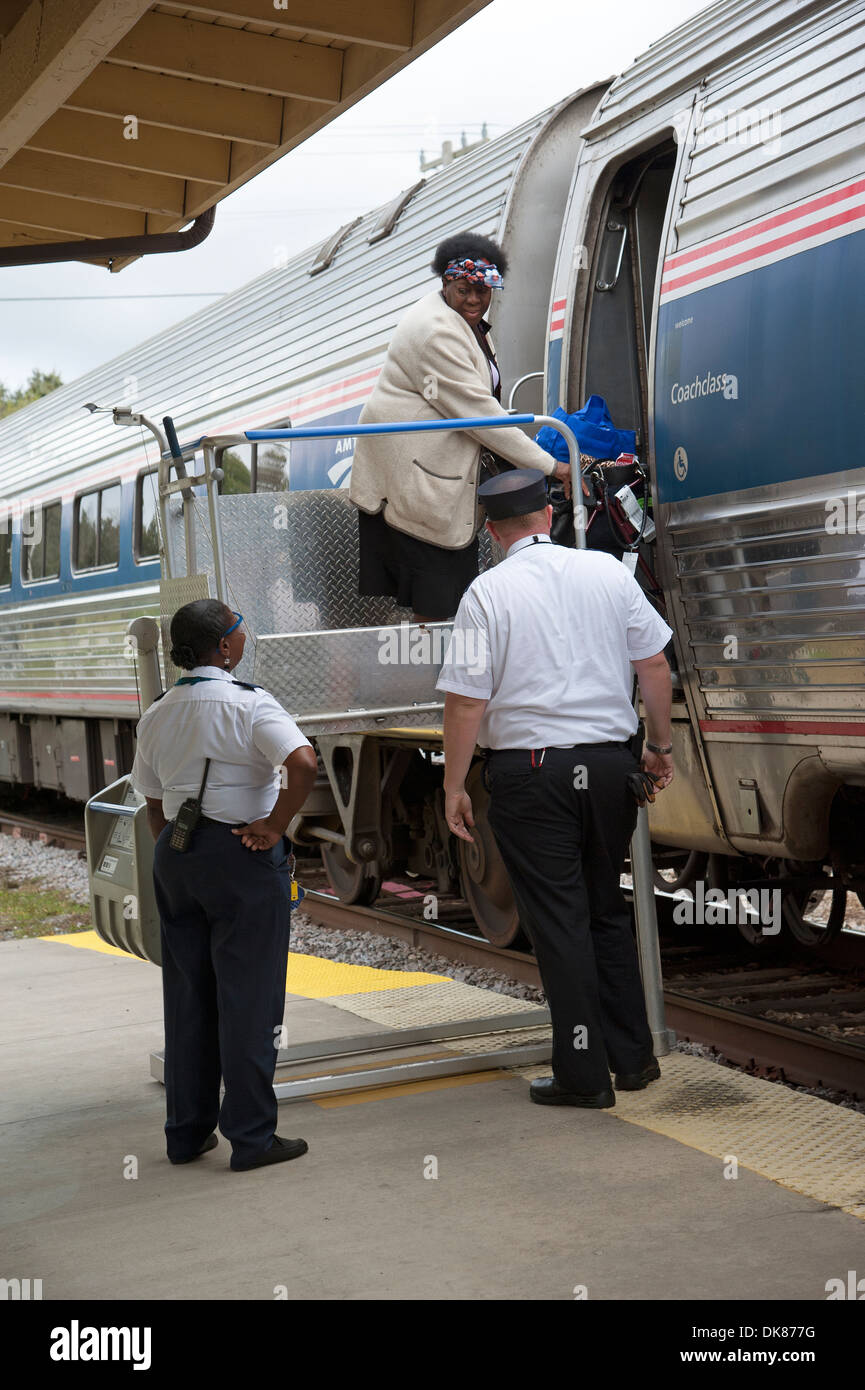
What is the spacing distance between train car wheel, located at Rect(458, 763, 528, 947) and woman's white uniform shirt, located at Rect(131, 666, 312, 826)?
295 cm

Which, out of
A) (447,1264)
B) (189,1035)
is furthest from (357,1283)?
(189,1035)

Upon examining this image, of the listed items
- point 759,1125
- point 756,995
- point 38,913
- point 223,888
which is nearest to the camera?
point 223,888

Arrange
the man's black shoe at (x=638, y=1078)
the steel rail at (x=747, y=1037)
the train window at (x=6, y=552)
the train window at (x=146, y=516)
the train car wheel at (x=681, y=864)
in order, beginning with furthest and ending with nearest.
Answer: the train window at (x=6, y=552) → the train window at (x=146, y=516) → the train car wheel at (x=681, y=864) → the steel rail at (x=747, y=1037) → the man's black shoe at (x=638, y=1078)

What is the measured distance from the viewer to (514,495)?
15.2ft

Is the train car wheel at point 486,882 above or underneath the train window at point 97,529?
underneath

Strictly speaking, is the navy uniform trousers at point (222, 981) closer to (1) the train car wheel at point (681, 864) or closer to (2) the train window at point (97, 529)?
(1) the train car wheel at point (681, 864)

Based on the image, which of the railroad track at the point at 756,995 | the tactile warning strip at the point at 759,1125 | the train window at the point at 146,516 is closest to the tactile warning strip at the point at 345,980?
the railroad track at the point at 756,995

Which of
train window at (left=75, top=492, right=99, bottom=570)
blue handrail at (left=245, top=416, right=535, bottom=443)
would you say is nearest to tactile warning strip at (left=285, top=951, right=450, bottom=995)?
blue handrail at (left=245, top=416, right=535, bottom=443)

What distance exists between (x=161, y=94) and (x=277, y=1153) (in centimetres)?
321

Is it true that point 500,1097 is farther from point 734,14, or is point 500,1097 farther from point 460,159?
point 460,159

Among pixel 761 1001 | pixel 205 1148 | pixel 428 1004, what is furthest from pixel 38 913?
pixel 205 1148

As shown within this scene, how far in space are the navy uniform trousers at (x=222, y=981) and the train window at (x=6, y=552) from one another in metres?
11.6

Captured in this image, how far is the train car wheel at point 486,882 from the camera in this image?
24.0 ft

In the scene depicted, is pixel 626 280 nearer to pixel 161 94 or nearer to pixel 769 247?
pixel 769 247
